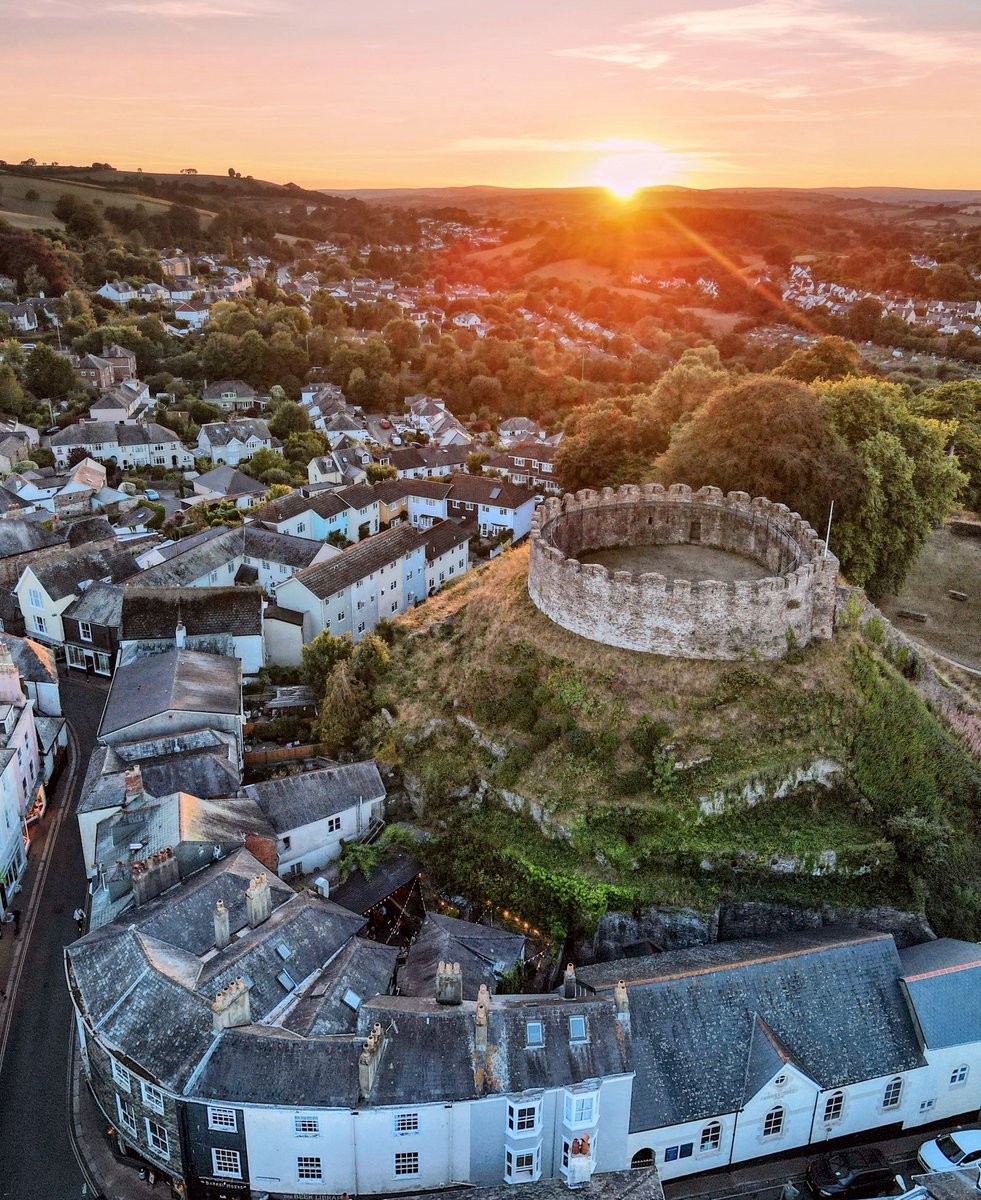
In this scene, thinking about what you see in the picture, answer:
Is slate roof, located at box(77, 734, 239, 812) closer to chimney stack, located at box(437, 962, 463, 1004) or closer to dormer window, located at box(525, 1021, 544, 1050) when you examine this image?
chimney stack, located at box(437, 962, 463, 1004)

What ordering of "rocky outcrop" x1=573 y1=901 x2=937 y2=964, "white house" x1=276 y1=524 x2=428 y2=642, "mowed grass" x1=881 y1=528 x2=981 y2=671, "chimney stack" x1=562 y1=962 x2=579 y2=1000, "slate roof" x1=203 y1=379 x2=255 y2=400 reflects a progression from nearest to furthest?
1. "chimney stack" x1=562 y1=962 x2=579 y2=1000
2. "rocky outcrop" x1=573 y1=901 x2=937 y2=964
3. "mowed grass" x1=881 y1=528 x2=981 y2=671
4. "white house" x1=276 y1=524 x2=428 y2=642
5. "slate roof" x1=203 y1=379 x2=255 y2=400

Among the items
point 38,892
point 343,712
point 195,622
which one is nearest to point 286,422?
point 195,622

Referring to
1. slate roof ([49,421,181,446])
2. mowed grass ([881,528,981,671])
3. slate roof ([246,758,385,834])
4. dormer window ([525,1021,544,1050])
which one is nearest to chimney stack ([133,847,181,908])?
slate roof ([246,758,385,834])

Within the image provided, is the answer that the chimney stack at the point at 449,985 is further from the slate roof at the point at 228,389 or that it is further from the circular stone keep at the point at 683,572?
the slate roof at the point at 228,389

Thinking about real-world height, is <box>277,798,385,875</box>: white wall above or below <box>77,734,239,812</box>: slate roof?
below

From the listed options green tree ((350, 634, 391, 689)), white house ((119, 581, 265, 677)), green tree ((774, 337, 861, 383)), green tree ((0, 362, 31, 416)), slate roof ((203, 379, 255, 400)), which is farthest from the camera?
slate roof ((203, 379, 255, 400))
